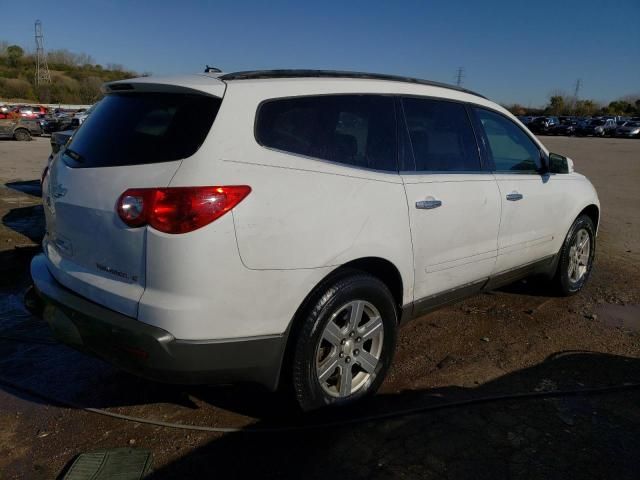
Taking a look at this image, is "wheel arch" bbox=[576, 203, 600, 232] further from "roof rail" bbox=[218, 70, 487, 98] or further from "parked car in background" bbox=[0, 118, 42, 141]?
"parked car in background" bbox=[0, 118, 42, 141]

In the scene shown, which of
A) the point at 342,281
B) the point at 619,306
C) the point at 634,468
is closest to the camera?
the point at 634,468

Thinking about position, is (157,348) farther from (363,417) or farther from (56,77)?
(56,77)

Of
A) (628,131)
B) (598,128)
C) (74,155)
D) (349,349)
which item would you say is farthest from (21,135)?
(598,128)

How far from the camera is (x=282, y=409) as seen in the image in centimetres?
313

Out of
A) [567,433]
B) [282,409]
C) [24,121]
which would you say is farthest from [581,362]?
[24,121]

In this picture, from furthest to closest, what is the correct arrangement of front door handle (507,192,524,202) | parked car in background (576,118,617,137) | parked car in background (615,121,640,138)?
parked car in background (576,118,617,137), parked car in background (615,121,640,138), front door handle (507,192,524,202)

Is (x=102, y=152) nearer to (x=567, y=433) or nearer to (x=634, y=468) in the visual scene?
(x=567, y=433)

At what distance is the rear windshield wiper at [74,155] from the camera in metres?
2.76

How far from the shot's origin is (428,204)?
10.6 feet

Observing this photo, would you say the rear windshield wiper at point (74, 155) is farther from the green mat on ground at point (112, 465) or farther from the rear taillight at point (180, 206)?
the green mat on ground at point (112, 465)

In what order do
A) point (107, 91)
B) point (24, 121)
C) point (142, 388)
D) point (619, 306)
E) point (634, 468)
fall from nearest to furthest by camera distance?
point (634, 468), point (107, 91), point (142, 388), point (619, 306), point (24, 121)

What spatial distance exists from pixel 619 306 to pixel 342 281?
345 cm

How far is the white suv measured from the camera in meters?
2.32

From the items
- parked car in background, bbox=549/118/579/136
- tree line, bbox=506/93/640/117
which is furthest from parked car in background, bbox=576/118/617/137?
tree line, bbox=506/93/640/117
